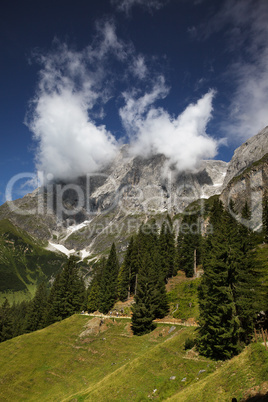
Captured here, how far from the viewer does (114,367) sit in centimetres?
3173

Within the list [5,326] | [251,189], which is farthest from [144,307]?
[251,189]

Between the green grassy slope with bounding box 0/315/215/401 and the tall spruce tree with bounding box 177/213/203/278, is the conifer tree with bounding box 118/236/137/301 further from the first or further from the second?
the tall spruce tree with bounding box 177/213/203/278

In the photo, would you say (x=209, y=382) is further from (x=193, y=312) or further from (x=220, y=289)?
(x=193, y=312)

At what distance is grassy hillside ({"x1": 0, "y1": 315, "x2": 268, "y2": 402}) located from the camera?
1758 centimetres

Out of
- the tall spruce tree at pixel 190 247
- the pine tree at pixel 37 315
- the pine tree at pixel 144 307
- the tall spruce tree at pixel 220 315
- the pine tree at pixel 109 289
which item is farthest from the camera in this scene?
the pine tree at pixel 37 315

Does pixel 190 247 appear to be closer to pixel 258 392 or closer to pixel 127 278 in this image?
pixel 127 278

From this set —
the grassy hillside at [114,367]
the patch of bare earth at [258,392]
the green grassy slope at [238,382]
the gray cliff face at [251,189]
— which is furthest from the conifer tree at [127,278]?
the gray cliff face at [251,189]

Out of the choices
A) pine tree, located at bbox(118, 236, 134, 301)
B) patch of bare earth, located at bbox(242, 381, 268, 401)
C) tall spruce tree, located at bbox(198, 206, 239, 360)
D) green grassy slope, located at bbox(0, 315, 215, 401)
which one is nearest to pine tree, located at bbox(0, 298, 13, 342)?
green grassy slope, located at bbox(0, 315, 215, 401)

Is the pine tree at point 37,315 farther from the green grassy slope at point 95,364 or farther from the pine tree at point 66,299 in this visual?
the green grassy slope at point 95,364

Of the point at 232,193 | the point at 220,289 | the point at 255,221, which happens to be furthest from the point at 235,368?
the point at 232,193

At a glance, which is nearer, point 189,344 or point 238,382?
point 238,382

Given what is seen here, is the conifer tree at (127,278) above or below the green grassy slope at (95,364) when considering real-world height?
above

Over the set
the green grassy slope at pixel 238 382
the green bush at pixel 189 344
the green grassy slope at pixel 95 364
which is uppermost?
the green grassy slope at pixel 238 382

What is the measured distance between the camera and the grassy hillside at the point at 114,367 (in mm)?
17578
